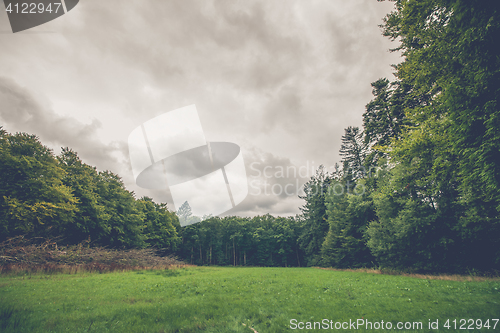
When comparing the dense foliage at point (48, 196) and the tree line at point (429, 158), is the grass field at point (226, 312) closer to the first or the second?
the tree line at point (429, 158)

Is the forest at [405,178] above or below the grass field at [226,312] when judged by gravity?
above

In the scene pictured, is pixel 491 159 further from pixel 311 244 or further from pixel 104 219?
pixel 311 244

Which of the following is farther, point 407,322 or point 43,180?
point 43,180

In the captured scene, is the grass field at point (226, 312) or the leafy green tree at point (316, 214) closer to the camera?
the grass field at point (226, 312)

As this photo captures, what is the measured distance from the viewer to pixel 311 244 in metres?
48.6

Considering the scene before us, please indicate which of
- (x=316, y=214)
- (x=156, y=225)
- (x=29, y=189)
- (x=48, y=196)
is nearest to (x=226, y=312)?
(x=48, y=196)

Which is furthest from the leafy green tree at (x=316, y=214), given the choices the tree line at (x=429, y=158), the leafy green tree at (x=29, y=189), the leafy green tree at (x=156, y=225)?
the leafy green tree at (x=29, y=189)

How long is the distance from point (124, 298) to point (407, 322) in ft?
33.9

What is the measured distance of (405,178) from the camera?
11.0 meters

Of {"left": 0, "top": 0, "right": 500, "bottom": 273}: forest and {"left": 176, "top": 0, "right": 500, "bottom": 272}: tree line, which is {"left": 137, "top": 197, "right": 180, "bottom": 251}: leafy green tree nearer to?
{"left": 0, "top": 0, "right": 500, "bottom": 273}: forest

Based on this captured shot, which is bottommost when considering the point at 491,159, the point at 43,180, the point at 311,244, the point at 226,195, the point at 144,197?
the point at 311,244

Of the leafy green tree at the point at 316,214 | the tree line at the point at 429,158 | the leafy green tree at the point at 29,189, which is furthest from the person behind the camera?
the leafy green tree at the point at 316,214

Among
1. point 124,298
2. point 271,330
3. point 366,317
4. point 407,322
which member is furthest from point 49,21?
point 407,322

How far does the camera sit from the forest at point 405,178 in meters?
7.26
